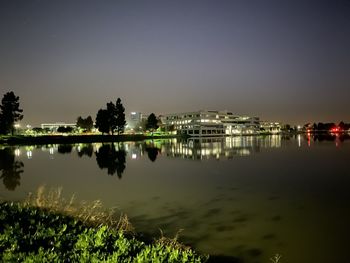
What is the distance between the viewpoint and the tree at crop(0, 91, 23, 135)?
90688 millimetres

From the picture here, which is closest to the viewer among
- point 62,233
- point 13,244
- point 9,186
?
point 13,244

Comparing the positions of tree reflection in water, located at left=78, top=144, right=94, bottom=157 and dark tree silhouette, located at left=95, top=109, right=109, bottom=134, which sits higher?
dark tree silhouette, located at left=95, top=109, right=109, bottom=134

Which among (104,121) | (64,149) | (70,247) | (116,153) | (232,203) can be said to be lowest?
(232,203)

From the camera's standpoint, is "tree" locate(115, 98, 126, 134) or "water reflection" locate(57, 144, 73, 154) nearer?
"water reflection" locate(57, 144, 73, 154)

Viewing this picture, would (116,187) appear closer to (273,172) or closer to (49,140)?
(273,172)

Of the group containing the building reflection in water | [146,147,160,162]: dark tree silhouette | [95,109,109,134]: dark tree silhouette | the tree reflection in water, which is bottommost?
the building reflection in water

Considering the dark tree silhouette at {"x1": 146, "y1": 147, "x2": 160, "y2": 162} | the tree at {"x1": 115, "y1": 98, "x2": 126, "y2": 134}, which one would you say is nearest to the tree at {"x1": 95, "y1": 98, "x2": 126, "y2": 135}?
the tree at {"x1": 115, "y1": 98, "x2": 126, "y2": 134}

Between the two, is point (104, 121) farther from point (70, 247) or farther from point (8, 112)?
point (70, 247)

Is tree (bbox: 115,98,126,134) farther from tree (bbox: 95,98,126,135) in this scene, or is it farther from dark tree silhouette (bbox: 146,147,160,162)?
dark tree silhouette (bbox: 146,147,160,162)

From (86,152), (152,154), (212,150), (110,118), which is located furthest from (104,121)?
(152,154)

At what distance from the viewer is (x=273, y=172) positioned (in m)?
33.0

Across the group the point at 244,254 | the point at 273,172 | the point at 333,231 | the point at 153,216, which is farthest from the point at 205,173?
the point at 244,254

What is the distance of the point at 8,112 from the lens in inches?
3605

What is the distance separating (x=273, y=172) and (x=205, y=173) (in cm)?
769
